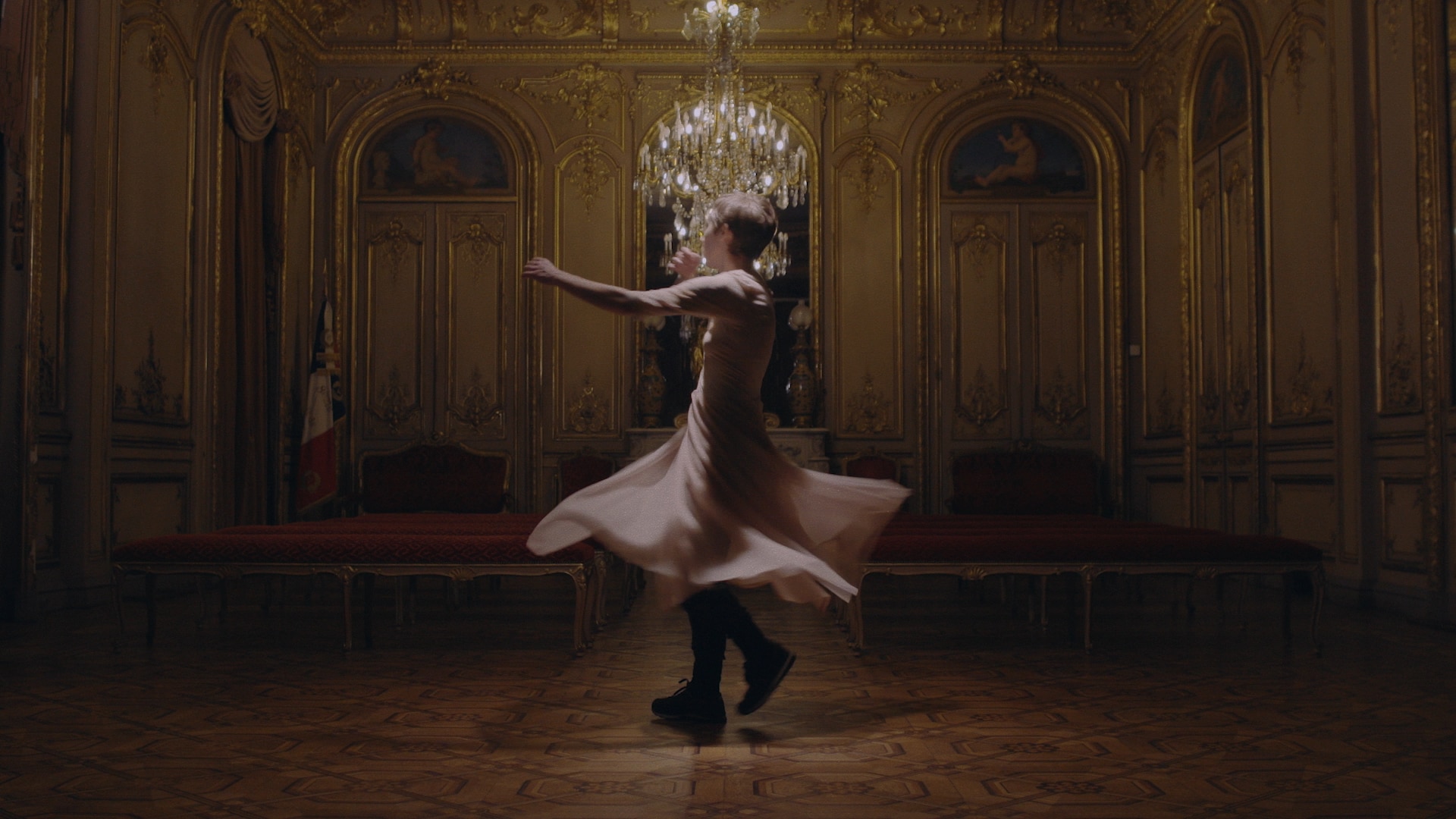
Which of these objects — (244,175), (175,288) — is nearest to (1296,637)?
(175,288)

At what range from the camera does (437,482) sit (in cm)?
855

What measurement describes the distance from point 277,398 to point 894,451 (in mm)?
4824

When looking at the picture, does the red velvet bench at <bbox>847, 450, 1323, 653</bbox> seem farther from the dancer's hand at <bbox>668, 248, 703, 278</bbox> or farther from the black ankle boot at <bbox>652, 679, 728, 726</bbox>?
the dancer's hand at <bbox>668, 248, 703, 278</bbox>

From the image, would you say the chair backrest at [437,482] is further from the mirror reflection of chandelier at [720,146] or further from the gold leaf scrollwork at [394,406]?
the mirror reflection of chandelier at [720,146]

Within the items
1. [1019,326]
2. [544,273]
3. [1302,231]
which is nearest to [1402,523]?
[1302,231]

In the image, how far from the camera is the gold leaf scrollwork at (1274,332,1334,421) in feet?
22.6

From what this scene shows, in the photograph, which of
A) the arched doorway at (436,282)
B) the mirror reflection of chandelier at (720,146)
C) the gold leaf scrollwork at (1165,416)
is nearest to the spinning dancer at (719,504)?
the mirror reflection of chandelier at (720,146)

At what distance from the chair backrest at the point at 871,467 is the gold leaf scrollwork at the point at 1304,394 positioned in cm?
284

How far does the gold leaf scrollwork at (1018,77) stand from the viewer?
9.78 meters

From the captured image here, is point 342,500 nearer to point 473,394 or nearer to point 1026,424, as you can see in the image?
point 473,394

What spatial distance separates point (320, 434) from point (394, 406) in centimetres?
126

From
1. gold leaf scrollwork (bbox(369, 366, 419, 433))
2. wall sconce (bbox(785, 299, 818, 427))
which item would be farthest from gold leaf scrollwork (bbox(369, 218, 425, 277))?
wall sconce (bbox(785, 299, 818, 427))

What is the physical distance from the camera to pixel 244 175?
322 inches

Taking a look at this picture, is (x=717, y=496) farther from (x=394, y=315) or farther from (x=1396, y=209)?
(x=394, y=315)
